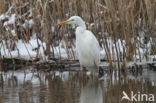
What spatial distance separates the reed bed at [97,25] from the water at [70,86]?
0.59m

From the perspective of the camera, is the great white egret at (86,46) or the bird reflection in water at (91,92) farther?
the great white egret at (86,46)

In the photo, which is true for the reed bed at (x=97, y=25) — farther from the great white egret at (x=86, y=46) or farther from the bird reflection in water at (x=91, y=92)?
the bird reflection in water at (x=91, y=92)

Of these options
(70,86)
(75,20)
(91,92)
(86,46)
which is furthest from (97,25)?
(91,92)

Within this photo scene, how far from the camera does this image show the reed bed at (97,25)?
1020cm

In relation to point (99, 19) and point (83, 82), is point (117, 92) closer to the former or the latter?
point (83, 82)

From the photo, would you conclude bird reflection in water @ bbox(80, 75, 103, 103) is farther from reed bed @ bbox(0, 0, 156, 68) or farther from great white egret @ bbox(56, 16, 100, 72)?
reed bed @ bbox(0, 0, 156, 68)

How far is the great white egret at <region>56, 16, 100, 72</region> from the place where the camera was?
10.2 meters

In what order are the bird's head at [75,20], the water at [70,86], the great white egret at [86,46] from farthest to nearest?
1. the great white egret at [86,46]
2. the bird's head at [75,20]
3. the water at [70,86]

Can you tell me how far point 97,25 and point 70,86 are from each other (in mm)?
2272

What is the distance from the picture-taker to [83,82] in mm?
9641

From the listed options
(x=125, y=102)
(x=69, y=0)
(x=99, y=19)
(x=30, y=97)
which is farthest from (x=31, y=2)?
(x=125, y=102)

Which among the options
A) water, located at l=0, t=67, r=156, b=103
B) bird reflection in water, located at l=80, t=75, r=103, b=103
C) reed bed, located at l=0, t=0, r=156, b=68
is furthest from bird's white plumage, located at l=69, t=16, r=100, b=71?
bird reflection in water, located at l=80, t=75, r=103, b=103

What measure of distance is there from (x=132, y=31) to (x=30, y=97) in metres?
3.40

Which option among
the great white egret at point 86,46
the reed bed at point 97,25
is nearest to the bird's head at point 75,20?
the great white egret at point 86,46
